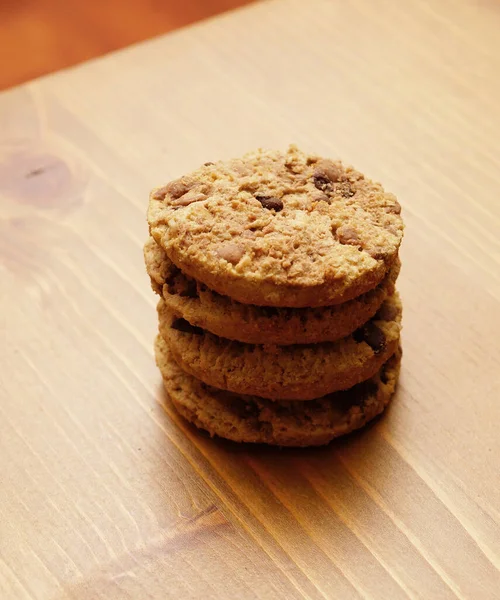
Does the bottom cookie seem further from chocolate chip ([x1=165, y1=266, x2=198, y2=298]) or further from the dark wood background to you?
the dark wood background

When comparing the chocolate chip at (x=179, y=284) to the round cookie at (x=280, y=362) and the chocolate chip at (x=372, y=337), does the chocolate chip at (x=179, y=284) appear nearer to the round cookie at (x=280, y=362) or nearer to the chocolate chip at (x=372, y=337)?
the round cookie at (x=280, y=362)

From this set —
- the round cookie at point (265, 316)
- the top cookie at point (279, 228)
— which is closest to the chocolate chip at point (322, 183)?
the top cookie at point (279, 228)

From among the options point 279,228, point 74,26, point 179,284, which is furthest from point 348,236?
point 74,26

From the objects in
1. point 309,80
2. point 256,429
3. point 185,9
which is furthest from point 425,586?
point 185,9

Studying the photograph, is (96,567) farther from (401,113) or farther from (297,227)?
(401,113)

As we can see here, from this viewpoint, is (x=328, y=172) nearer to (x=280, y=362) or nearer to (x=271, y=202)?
(x=271, y=202)

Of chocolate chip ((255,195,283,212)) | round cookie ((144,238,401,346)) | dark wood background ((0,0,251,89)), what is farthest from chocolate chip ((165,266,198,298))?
dark wood background ((0,0,251,89))
